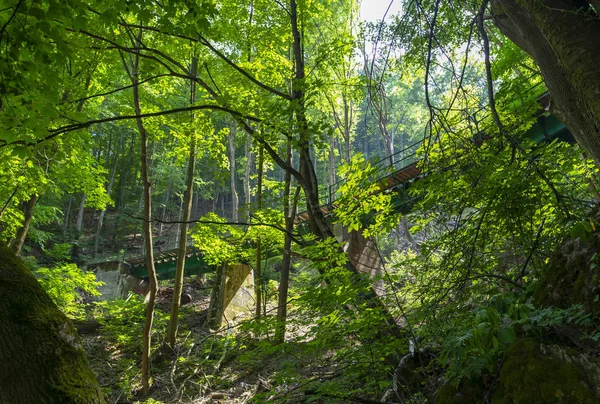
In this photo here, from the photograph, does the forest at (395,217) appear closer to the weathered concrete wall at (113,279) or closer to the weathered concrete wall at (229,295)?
the weathered concrete wall at (229,295)

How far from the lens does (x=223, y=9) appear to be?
8938mm

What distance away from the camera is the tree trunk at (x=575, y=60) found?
2.08 metres

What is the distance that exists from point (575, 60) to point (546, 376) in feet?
5.90

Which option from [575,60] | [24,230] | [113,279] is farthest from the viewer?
[113,279]

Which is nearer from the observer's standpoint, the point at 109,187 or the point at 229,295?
the point at 229,295

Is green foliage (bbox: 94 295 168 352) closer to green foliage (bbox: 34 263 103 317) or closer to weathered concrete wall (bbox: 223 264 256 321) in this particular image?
green foliage (bbox: 34 263 103 317)

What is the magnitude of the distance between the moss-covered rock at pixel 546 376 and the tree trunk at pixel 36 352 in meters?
2.21

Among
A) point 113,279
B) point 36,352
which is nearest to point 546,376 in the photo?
point 36,352

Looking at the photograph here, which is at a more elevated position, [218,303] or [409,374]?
[218,303]

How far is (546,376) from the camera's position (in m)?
1.43

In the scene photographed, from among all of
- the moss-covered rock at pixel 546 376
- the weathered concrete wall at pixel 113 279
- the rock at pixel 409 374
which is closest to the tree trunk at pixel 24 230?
the weathered concrete wall at pixel 113 279

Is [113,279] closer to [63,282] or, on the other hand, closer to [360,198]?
[63,282]

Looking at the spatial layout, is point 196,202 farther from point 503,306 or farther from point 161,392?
point 503,306

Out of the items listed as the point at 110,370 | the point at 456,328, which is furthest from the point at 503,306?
the point at 110,370
